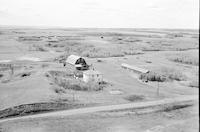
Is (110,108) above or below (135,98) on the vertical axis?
below

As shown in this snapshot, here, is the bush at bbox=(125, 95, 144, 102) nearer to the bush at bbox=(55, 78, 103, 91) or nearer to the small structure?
the bush at bbox=(55, 78, 103, 91)

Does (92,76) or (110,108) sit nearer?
(110,108)

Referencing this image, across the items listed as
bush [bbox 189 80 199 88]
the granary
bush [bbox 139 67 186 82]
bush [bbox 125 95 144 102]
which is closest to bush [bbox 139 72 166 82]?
bush [bbox 139 67 186 82]

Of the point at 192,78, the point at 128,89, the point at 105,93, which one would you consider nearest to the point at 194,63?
the point at 192,78

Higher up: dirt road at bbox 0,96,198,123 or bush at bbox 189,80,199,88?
bush at bbox 189,80,199,88

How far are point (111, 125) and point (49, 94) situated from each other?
11.3 metres

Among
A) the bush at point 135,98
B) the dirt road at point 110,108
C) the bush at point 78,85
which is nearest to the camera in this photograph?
the dirt road at point 110,108

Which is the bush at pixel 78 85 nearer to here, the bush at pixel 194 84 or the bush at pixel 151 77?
the bush at pixel 151 77

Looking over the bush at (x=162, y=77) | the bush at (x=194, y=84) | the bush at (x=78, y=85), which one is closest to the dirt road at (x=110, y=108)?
the bush at (x=78, y=85)

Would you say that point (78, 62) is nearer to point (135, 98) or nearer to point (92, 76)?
point (92, 76)

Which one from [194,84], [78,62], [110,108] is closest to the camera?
[110,108]

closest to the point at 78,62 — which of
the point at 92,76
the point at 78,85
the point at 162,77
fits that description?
the point at 92,76

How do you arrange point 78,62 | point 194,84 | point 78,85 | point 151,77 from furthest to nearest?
point 78,62 → point 151,77 → point 194,84 → point 78,85

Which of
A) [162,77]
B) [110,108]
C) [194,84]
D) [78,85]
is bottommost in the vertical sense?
[110,108]
